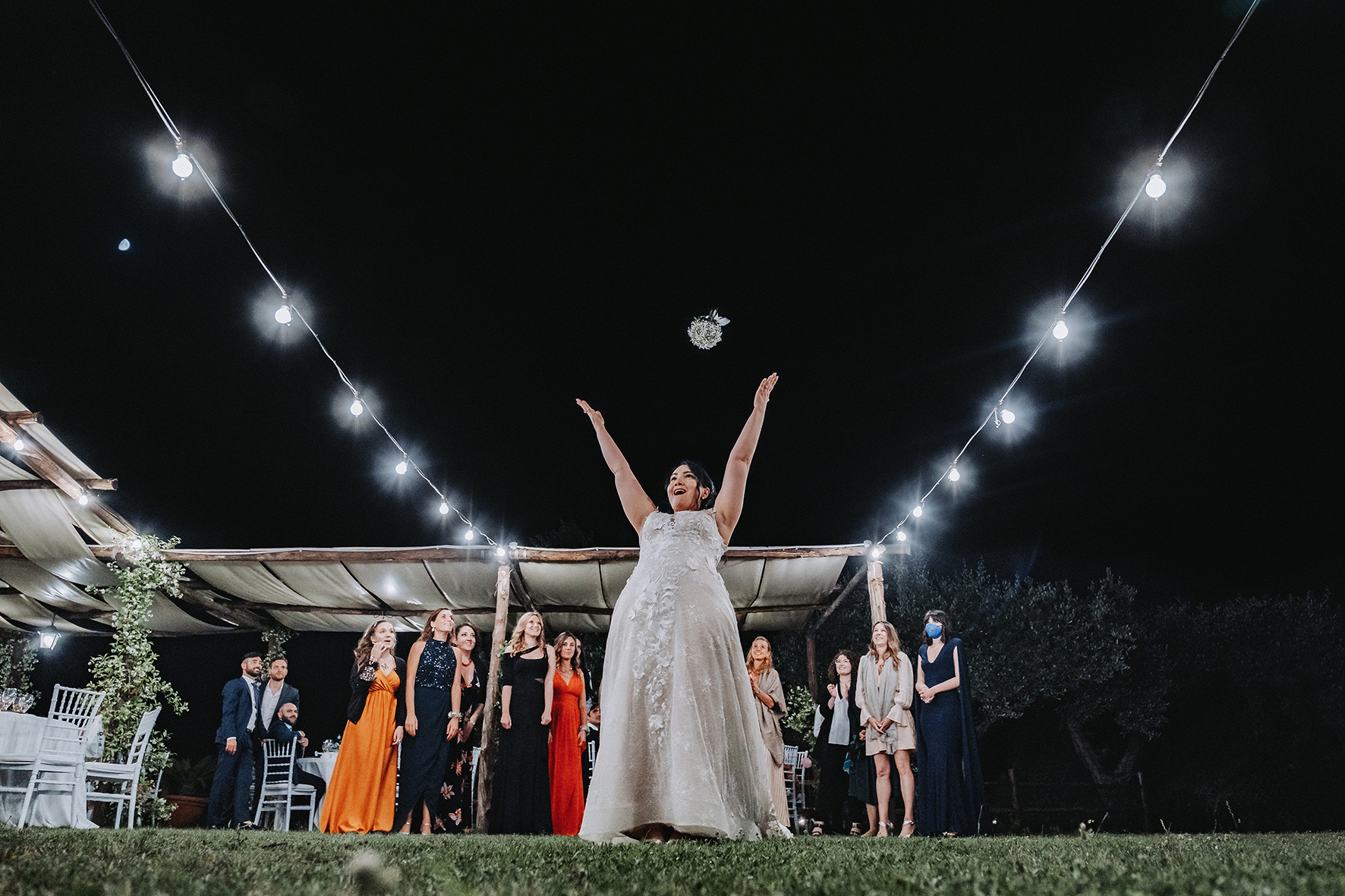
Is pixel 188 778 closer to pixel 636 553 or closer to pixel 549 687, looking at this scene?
pixel 549 687

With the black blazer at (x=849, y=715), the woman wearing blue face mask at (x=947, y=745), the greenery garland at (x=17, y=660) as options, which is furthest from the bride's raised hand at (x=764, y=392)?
the greenery garland at (x=17, y=660)

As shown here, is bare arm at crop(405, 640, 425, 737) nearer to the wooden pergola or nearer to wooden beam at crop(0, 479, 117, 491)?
the wooden pergola

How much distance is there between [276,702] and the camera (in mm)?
8164

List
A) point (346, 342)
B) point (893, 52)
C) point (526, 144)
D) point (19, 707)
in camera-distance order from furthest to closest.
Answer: point (19, 707) → point (346, 342) → point (526, 144) → point (893, 52)

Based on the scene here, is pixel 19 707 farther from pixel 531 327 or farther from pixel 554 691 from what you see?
pixel 531 327

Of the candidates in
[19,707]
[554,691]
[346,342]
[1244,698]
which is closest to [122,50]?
[346,342]

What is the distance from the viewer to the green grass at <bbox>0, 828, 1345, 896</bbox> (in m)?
1.41

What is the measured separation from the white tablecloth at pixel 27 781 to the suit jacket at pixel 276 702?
141 cm

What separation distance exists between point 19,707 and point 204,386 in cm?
394

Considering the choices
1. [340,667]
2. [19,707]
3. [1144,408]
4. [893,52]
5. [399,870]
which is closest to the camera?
[399,870]

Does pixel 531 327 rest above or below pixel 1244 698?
above

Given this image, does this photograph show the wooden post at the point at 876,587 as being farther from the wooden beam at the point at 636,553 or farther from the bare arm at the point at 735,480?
the bare arm at the point at 735,480

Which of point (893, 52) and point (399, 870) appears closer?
point (399, 870)

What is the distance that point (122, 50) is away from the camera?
165 inches
